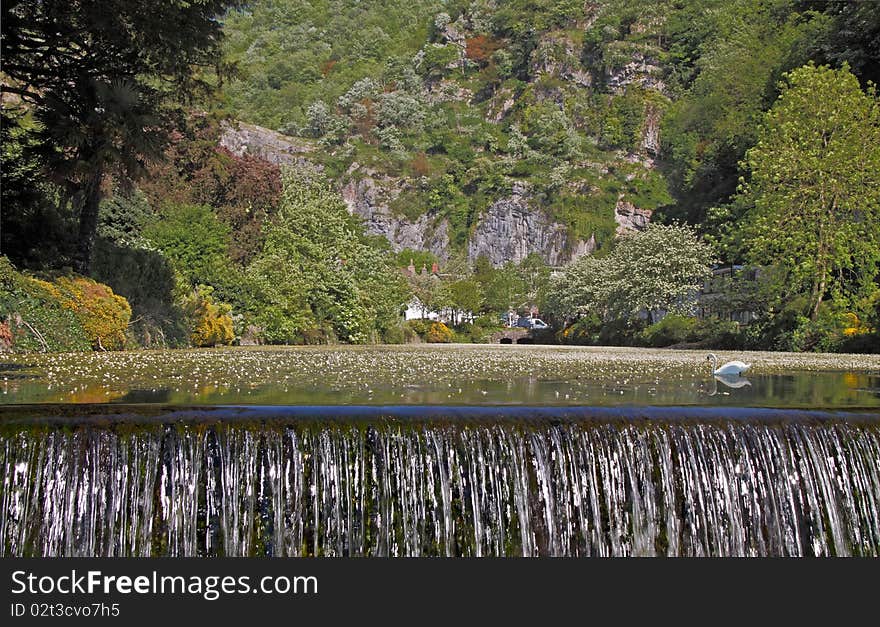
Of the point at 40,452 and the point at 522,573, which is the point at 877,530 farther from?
the point at 40,452

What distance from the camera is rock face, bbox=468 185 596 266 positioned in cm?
17050

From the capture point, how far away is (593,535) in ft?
32.6

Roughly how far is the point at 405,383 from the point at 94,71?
13.9 metres

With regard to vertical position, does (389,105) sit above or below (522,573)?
above

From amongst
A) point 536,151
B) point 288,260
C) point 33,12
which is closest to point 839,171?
point 288,260

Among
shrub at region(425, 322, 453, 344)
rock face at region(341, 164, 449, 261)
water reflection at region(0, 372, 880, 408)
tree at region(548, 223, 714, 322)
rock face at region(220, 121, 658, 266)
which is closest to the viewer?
water reflection at region(0, 372, 880, 408)

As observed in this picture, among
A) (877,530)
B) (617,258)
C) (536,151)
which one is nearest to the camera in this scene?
(877,530)

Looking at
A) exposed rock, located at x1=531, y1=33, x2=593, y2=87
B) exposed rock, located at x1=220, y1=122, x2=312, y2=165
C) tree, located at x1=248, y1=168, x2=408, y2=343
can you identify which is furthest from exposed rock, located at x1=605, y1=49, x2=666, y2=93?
tree, located at x1=248, y1=168, x2=408, y2=343

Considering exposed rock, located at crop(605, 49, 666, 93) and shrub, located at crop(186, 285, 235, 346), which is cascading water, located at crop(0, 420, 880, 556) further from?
exposed rock, located at crop(605, 49, 666, 93)

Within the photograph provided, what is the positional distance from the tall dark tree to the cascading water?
1585 centimetres

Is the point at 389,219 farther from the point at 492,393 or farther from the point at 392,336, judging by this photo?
the point at 492,393

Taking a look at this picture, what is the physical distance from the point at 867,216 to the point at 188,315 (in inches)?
914

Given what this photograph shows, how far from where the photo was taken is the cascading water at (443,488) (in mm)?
9031

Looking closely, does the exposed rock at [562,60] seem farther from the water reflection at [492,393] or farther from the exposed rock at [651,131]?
the water reflection at [492,393]
